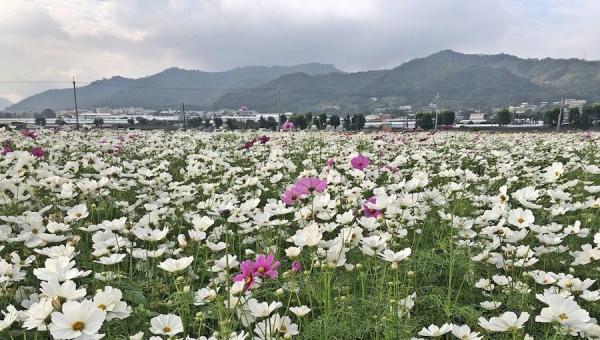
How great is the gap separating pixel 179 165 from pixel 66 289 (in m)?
4.96

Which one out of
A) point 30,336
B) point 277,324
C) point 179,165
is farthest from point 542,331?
point 179,165

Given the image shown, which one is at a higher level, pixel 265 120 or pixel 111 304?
pixel 111 304

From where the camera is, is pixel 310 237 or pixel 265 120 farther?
pixel 265 120

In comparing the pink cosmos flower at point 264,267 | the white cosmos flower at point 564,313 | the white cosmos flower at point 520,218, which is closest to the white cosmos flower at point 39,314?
the pink cosmos flower at point 264,267

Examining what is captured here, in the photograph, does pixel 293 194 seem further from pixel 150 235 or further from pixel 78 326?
pixel 78 326

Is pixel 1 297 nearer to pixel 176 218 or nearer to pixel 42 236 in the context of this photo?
pixel 42 236

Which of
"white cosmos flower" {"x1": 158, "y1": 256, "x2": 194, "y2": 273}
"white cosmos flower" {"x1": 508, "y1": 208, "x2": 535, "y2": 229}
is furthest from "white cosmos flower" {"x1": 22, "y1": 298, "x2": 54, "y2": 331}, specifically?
"white cosmos flower" {"x1": 508, "y1": 208, "x2": 535, "y2": 229}

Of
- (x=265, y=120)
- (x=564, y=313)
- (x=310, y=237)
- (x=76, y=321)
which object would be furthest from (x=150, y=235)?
(x=265, y=120)

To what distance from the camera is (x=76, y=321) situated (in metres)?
1.04

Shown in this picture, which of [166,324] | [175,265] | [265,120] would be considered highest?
[175,265]

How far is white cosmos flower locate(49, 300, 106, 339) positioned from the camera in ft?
3.37

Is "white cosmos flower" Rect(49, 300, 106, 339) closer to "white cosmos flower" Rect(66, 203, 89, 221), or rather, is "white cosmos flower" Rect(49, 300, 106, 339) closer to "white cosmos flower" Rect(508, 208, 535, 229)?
"white cosmos flower" Rect(66, 203, 89, 221)

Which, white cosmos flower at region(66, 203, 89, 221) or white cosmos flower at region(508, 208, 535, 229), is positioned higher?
white cosmos flower at region(508, 208, 535, 229)

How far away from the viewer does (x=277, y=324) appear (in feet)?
4.66
